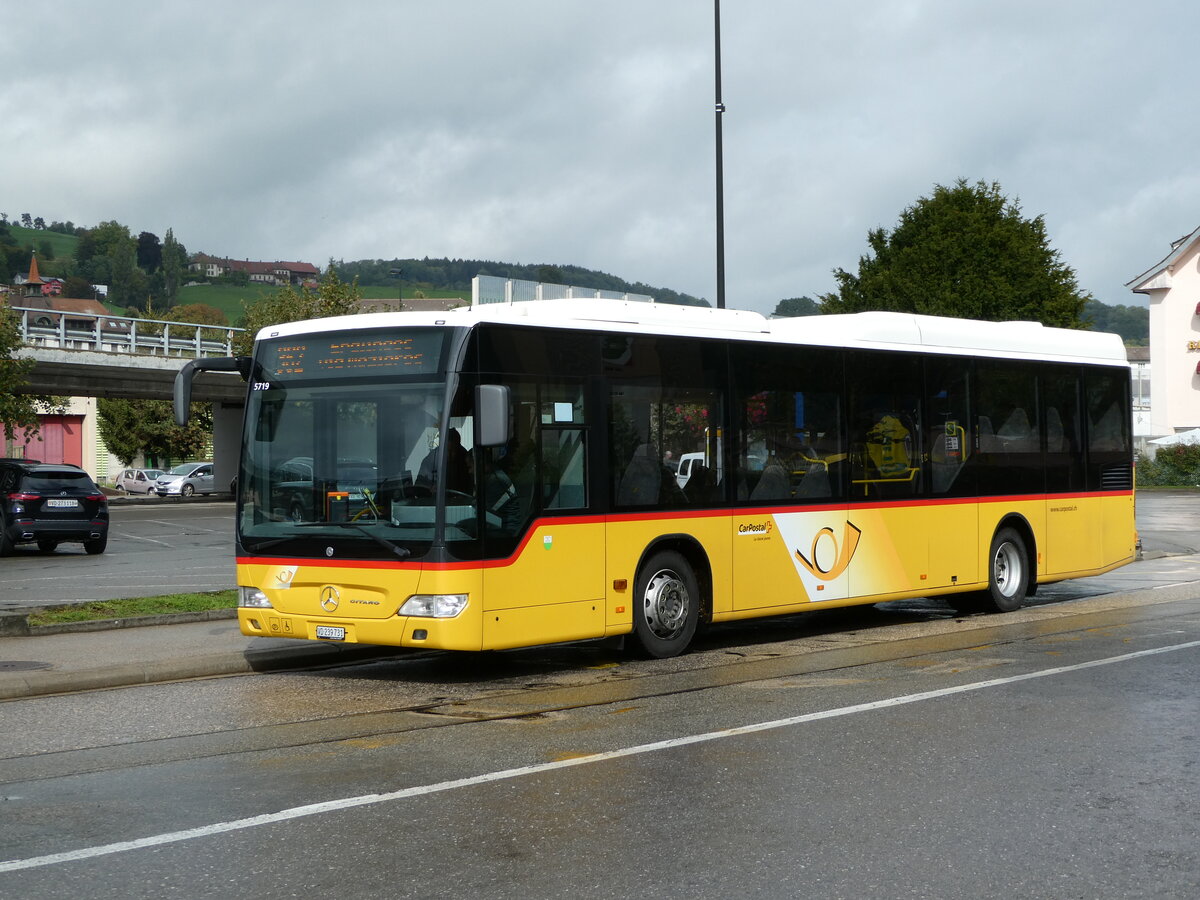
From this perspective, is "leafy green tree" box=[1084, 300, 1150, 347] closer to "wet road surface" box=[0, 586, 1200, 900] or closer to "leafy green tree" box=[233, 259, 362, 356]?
"leafy green tree" box=[233, 259, 362, 356]

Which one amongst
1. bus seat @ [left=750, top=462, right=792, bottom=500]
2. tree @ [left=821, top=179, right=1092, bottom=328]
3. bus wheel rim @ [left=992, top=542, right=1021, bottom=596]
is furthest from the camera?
tree @ [left=821, top=179, right=1092, bottom=328]

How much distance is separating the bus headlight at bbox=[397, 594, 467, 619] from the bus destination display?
1.63 meters

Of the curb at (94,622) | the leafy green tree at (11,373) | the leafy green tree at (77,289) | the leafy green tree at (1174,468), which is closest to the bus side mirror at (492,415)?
the curb at (94,622)

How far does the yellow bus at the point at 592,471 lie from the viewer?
35.7ft

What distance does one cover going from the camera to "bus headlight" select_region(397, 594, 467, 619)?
35.1 ft

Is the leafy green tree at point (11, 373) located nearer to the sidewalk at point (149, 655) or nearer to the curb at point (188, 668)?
the sidewalk at point (149, 655)

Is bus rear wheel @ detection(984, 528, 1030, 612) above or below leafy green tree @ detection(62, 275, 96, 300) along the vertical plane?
below

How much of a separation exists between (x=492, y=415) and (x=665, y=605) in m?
2.67

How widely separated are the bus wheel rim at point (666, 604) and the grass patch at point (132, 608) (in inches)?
206

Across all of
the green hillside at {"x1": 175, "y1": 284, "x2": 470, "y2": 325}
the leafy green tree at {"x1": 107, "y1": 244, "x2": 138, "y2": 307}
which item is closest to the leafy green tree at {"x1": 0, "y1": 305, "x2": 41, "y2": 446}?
the green hillside at {"x1": 175, "y1": 284, "x2": 470, "y2": 325}

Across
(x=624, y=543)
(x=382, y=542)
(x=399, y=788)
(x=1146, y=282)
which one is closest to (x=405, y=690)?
(x=382, y=542)

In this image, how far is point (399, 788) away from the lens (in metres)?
7.26

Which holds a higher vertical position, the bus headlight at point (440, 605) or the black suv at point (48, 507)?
the black suv at point (48, 507)

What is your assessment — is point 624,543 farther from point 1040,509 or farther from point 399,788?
point 1040,509
